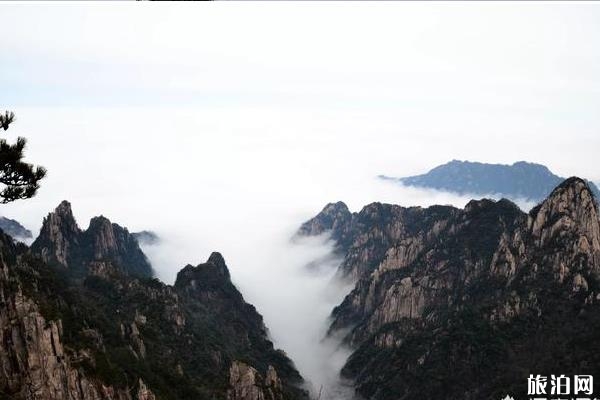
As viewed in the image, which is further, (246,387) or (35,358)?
(246,387)

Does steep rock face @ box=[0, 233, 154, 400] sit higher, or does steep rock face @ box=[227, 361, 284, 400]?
steep rock face @ box=[227, 361, 284, 400]

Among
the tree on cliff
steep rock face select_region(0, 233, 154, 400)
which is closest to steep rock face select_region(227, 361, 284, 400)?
steep rock face select_region(0, 233, 154, 400)

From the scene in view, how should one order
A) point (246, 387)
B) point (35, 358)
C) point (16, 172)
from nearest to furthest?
point (16, 172), point (35, 358), point (246, 387)

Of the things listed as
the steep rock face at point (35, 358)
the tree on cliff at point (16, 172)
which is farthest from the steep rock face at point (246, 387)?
the tree on cliff at point (16, 172)

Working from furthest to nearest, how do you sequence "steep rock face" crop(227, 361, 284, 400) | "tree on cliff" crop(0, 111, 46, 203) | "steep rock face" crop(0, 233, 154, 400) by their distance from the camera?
"steep rock face" crop(227, 361, 284, 400) < "steep rock face" crop(0, 233, 154, 400) < "tree on cliff" crop(0, 111, 46, 203)

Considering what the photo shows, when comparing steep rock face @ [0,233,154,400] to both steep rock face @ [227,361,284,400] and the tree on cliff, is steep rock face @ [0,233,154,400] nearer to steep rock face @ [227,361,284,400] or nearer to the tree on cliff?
steep rock face @ [227,361,284,400]

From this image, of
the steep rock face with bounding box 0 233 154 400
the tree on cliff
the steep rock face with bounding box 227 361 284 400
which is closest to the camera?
the tree on cliff

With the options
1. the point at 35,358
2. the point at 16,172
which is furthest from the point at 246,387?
the point at 16,172

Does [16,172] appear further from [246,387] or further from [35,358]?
[246,387]

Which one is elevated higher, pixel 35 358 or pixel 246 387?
pixel 246 387

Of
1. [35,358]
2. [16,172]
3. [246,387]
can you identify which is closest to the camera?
[16,172]

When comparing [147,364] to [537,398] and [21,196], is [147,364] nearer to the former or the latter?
[537,398]

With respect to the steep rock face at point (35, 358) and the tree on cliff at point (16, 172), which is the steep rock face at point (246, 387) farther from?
the tree on cliff at point (16, 172)
